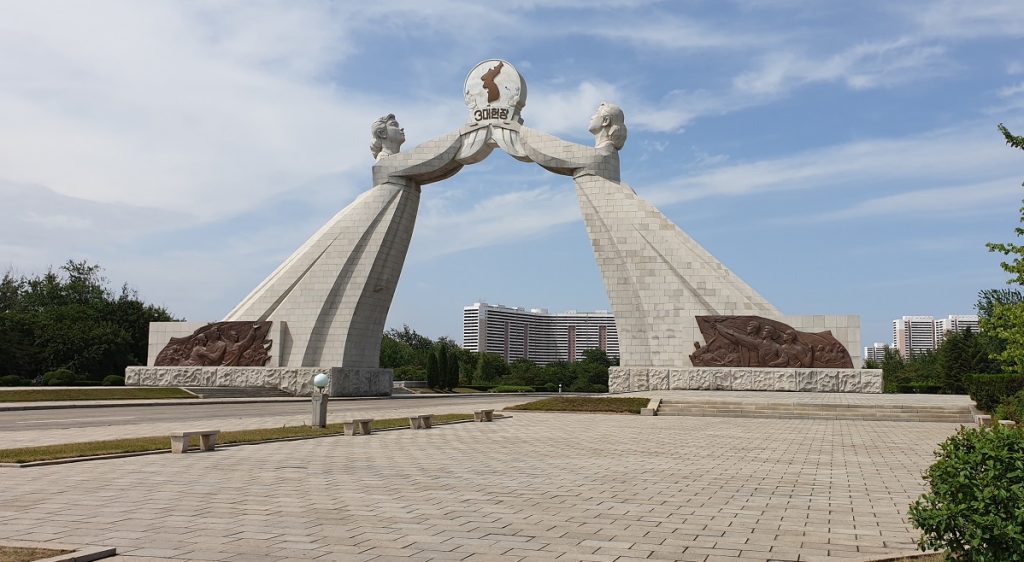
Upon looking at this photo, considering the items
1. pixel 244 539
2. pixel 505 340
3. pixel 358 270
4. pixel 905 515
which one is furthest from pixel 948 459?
pixel 505 340

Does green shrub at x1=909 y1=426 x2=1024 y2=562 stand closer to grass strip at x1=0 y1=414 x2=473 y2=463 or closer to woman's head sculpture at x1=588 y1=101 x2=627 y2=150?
grass strip at x1=0 y1=414 x2=473 y2=463

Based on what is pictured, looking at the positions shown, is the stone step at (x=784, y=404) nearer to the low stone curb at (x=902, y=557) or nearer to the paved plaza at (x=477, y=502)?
the paved plaza at (x=477, y=502)

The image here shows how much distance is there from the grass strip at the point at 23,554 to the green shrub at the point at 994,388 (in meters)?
16.9

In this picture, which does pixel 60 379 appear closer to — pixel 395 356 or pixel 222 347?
pixel 222 347

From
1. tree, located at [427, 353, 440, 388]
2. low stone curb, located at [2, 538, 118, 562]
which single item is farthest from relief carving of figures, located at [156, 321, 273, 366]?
low stone curb, located at [2, 538, 118, 562]

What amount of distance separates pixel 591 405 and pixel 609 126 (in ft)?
38.7

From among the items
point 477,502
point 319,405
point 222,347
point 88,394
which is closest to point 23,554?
point 477,502

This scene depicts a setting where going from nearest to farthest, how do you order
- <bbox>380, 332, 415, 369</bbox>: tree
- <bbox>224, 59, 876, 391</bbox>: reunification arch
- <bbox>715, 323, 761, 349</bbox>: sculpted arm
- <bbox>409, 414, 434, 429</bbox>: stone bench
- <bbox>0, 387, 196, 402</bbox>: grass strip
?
<bbox>409, 414, 434, 429</bbox>: stone bench → <bbox>0, 387, 196, 402</bbox>: grass strip → <bbox>715, 323, 761, 349</bbox>: sculpted arm → <bbox>224, 59, 876, 391</bbox>: reunification arch → <bbox>380, 332, 415, 369</bbox>: tree

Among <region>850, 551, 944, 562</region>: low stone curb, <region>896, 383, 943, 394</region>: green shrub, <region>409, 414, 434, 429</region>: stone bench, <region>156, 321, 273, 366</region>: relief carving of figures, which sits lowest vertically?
<region>896, 383, 943, 394</region>: green shrub

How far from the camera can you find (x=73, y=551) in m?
3.87

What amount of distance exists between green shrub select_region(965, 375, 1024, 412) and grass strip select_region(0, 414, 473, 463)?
12.8 meters

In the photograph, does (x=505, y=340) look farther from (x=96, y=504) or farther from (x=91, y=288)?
(x=96, y=504)

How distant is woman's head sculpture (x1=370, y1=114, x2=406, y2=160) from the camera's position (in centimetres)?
2914

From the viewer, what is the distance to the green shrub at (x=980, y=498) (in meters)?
3.19
